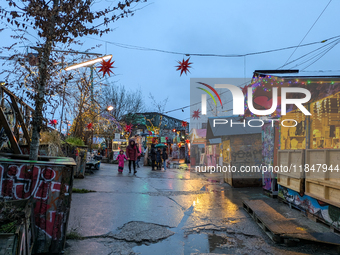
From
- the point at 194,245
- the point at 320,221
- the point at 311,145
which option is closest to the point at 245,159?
the point at 311,145

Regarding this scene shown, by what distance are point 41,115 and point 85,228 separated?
82.0 inches

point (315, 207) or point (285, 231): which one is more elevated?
point (315, 207)

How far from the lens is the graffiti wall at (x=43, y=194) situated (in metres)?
3.60

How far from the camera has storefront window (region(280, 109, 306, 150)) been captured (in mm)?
8281

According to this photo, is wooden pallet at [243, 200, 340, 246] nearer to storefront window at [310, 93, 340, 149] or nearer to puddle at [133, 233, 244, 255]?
puddle at [133, 233, 244, 255]

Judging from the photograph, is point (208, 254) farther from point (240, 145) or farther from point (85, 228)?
point (240, 145)

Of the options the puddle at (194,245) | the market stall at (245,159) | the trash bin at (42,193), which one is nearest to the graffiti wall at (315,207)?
the puddle at (194,245)

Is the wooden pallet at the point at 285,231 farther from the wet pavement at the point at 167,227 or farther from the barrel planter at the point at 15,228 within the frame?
the barrel planter at the point at 15,228

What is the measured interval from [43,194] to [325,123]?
8.17 metres

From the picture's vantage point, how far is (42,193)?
3648 mm

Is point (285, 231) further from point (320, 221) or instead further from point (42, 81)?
point (42, 81)

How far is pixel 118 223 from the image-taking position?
5.20 m

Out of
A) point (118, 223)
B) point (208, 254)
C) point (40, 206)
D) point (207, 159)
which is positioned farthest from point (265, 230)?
point (207, 159)

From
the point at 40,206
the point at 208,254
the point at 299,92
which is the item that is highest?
the point at 299,92
